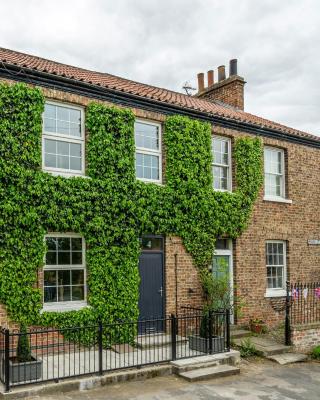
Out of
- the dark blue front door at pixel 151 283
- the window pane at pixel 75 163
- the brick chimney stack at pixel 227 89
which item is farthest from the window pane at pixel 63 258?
the brick chimney stack at pixel 227 89

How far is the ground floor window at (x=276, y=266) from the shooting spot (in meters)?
15.3

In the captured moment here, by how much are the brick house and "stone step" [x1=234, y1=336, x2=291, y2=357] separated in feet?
4.28

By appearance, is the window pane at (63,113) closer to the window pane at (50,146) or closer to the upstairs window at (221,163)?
the window pane at (50,146)

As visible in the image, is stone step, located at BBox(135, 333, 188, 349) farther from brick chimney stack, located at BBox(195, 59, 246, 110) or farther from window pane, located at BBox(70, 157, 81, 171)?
brick chimney stack, located at BBox(195, 59, 246, 110)

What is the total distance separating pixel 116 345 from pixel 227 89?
1254 centimetres

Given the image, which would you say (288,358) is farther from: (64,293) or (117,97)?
(117,97)

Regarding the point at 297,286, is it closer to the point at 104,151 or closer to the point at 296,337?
the point at 296,337

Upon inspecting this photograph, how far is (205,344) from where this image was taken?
35.7 ft

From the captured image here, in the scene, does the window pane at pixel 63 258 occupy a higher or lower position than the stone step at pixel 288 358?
higher

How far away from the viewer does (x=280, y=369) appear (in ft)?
35.4

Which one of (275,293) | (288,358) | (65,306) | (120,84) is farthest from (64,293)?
(275,293)

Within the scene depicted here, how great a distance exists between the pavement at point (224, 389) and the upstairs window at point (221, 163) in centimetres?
597

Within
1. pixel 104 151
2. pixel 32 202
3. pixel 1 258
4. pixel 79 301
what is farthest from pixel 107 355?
pixel 104 151

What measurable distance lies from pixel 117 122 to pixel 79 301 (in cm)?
465
